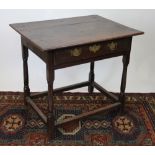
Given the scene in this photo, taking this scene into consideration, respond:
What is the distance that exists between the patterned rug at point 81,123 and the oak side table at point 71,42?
10cm

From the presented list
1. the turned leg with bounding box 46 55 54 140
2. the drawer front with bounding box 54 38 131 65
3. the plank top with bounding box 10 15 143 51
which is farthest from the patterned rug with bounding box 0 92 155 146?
the plank top with bounding box 10 15 143 51

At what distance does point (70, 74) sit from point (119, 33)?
2.52 feet

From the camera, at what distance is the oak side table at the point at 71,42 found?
1567 millimetres

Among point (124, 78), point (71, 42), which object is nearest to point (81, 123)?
point (124, 78)

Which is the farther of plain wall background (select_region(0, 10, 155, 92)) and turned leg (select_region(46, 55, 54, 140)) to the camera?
plain wall background (select_region(0, 10, 155, 92))

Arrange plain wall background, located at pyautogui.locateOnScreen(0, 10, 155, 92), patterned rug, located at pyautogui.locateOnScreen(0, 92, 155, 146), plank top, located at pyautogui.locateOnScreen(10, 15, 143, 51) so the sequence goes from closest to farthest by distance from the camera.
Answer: plank top, located at pyautogui.locateOnScreen(10, 15, 143, 51) < patterned rug, located at pyautogui.locateOnScreen(0, 92, 155, 146) < plain wall background, located at pyautogui.locateOnScreen(0, 10, 155, 92)

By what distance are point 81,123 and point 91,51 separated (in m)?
0.57

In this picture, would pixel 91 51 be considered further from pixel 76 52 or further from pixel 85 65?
pixel 85 65

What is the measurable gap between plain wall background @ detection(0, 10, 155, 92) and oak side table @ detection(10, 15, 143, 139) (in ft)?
1.03

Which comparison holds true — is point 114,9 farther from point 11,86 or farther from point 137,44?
point 11,86

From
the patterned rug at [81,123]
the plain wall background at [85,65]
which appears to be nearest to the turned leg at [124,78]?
the patterned rug at [81,123]

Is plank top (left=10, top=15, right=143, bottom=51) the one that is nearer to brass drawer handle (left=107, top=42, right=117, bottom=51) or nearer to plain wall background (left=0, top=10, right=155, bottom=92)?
brass drawer handle (left=107, top=42, right=117, bottom=51)

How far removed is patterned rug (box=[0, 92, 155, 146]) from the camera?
1.86m
